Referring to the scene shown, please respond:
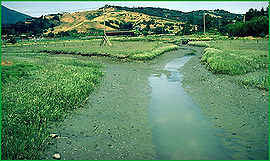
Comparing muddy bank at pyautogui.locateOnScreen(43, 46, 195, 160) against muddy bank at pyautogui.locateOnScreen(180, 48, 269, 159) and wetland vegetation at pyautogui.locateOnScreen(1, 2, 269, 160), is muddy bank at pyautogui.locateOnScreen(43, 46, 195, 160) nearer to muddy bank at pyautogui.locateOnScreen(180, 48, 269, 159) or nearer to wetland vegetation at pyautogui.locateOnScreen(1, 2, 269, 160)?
wetland vegetation at pyautogui.locateOnScreen(1, 2, 269, 160)

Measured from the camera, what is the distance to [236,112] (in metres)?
11.2

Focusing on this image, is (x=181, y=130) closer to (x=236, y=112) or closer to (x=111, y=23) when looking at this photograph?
(x=236, y=112)

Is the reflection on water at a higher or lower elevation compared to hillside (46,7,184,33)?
lower

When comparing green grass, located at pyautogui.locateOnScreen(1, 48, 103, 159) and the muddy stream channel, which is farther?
the muddy stream channel

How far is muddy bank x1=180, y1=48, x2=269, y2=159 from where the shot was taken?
809 cm

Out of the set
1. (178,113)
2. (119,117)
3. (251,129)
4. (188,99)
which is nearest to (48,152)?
(119,117)

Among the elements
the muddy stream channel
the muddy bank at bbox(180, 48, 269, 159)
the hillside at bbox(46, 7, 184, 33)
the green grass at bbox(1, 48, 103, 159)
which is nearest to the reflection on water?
the muddy stream channel

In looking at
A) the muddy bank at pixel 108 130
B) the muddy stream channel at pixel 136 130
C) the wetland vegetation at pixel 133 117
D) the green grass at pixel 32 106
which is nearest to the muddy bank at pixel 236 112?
the wetland vegetation at pixel 133 117

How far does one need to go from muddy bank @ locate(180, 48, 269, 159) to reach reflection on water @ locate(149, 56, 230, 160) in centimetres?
47

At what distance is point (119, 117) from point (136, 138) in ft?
7.98

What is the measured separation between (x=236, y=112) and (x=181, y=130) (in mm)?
3379

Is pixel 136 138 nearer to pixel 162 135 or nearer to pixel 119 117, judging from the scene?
pixel 162 135

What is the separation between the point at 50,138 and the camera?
8.41m

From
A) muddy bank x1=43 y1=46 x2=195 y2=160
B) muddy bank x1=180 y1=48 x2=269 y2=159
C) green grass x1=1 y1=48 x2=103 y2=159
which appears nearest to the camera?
green grass x1=1 y1=48 x2=103 y2=159
